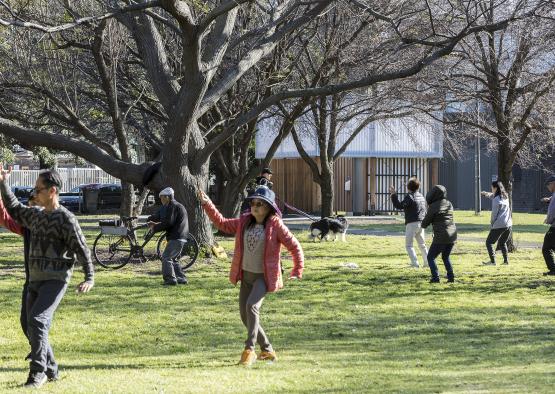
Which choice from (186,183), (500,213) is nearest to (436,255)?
(500,213)

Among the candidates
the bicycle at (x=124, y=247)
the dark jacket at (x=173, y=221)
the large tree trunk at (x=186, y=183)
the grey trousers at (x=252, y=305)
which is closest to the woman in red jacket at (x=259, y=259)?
the grey trousers at (x=252, y=305)

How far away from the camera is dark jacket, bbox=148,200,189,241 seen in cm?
1667

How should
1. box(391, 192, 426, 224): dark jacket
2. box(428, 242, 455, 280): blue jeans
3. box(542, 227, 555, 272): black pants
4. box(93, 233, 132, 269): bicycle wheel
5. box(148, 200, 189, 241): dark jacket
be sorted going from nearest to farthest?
box(148, 200, 189, 241): dark jacket → box(428, 242, 455, 280): blue jeans → box(542, 227, 555, 272): black pants → box(391, 192, 426, 224): dark jacket → box(93, 233, 132, 269): bicycle wheel

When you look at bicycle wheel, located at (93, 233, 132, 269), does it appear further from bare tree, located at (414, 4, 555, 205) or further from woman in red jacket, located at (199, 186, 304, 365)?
woman in red jacket, located at (199, 186, 304, 365)

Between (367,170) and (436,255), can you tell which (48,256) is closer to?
(436,255)

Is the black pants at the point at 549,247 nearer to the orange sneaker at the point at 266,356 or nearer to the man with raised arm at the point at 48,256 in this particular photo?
the orange sneaker at the point at 266,356

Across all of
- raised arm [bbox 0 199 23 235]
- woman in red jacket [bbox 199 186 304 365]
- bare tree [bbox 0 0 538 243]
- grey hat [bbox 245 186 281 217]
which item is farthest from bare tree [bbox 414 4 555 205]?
raised arm [bbox 0 199 23 235]

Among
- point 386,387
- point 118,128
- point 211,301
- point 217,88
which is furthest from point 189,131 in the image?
point 386,387

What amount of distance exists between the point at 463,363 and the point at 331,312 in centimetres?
389

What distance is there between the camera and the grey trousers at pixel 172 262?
54.2ft

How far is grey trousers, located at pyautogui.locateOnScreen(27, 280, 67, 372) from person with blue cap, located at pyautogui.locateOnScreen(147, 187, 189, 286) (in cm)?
799

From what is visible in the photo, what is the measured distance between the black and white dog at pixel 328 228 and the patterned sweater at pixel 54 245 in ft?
62.6

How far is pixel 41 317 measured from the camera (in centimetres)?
833

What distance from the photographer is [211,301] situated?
14.6m
